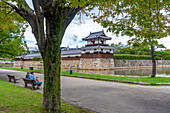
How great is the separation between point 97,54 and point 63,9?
3209 centimetres

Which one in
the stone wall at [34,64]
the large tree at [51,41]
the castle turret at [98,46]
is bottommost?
the stone wall at [34,64]

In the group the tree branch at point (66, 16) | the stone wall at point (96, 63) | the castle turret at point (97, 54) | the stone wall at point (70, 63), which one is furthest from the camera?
the stone wall at point (70, 63)

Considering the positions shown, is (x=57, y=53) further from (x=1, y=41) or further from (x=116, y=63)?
(x=116, y=63)

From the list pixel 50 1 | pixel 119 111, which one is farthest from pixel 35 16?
pixel 119 111

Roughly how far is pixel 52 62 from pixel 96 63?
1269 inches

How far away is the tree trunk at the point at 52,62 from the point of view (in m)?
3.99

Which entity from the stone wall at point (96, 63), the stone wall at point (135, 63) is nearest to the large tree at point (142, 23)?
the stone wall at point (96, 63)

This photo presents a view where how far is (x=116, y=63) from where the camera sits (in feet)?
147

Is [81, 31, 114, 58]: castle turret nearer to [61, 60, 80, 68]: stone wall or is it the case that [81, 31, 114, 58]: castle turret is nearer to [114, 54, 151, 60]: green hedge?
[61, 60, 80, 68]: stone wall

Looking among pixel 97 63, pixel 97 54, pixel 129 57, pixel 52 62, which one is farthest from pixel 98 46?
pixel 52 62

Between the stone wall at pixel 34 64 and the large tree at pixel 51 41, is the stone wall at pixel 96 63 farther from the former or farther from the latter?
the large tree at pixel 51 41

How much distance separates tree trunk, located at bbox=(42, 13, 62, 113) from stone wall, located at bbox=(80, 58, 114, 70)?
31.8m

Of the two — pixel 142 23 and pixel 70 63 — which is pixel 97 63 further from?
pixel 142 23

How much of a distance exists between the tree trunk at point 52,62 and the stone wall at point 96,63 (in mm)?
31756
